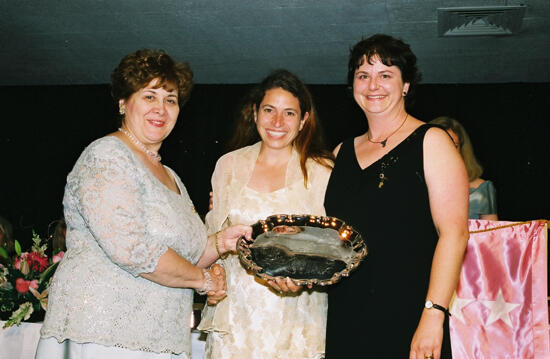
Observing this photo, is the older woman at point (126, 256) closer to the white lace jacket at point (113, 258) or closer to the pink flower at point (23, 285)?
the white lace jacket at point (113, 258)

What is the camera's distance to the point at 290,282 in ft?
6.18

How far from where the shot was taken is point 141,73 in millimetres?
1943

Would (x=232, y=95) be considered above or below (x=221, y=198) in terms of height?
above

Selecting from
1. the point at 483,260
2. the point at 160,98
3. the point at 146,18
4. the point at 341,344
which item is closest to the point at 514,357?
the point at 483,260

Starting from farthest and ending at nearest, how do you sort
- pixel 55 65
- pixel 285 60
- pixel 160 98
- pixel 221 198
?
1. pixel 55 65
2. pixel 285 60
3. pixel 221 198
4. pixel 160 98

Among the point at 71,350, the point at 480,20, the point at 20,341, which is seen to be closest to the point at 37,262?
the point at 20,341

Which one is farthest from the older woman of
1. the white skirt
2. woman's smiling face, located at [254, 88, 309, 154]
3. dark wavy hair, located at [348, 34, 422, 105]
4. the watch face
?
dark wavy hair, located at [348, 34, 422, 105]

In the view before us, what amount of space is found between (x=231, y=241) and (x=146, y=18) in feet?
11.7

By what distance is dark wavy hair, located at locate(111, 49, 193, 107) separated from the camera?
194 centimetres

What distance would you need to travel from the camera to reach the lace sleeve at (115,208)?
162 centimetres

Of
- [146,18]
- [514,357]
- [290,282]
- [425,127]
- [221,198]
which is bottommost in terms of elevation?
[514,357]

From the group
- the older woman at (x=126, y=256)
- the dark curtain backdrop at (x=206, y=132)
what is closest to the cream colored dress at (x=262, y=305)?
the older woman at (x=126, y=256)

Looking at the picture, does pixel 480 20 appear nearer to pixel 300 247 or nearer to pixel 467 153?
pixel 467 153

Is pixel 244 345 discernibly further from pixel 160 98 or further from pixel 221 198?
pixel 160 98
